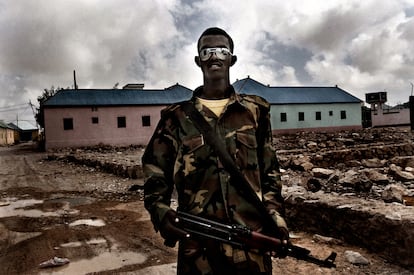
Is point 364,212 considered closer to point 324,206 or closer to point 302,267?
point 324,206

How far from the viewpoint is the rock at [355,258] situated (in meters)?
3.89

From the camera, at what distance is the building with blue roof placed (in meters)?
26.3

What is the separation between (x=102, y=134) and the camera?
27203 millimetres

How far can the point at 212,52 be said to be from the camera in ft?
6.42

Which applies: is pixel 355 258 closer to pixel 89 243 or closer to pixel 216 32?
pixel 216 32

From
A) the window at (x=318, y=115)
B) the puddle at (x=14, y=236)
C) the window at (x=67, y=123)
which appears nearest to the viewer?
the puddle at (x=14, y=236)

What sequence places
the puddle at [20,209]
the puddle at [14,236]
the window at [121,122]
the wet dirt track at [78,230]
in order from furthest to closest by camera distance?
the window at [121,122]
the puddle at [20,209]
the puddle at [14,236]
the wet dirt track at [78,230]

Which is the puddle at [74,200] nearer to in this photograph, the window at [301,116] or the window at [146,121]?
the window at [146,121]

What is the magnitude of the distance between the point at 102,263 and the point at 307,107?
3124cm

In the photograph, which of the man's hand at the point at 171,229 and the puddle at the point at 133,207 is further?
the puddle at the point at 133,207

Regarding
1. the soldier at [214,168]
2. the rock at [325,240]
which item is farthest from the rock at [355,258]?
the soldier at [214,168]

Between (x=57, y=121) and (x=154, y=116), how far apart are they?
7111mm

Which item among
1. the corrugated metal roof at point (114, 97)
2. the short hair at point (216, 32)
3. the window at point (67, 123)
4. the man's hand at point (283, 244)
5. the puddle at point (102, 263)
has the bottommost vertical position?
the puddle at point (102, 263)

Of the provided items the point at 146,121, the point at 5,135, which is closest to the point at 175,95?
the point at 146,121
